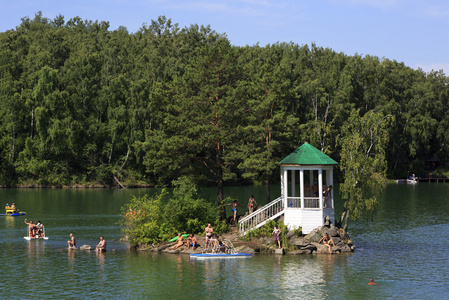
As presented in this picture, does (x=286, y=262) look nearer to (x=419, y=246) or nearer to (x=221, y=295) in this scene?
(x=221, y=295)

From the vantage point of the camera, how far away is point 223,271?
35.0 metres

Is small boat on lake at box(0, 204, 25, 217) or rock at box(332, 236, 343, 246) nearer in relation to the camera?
rock at box(332, 236, 343, 246)

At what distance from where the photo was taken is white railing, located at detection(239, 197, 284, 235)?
141 feet

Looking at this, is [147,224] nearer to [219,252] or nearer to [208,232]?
[208,232]

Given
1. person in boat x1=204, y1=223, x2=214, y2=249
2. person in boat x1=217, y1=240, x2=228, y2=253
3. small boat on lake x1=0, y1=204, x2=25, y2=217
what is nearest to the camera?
person in boat x1=217, y1=240, x2=228, y2=253

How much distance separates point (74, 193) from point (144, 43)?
5604 cm

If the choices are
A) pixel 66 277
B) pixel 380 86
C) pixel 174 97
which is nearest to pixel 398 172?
pixel 380 86

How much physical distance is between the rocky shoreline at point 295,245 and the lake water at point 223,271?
91 centimetres

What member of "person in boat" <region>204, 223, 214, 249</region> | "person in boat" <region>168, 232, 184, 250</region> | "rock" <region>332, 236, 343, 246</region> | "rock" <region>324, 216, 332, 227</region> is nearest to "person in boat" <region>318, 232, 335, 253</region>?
"rock" <region>332, 236, 343, 246</region>

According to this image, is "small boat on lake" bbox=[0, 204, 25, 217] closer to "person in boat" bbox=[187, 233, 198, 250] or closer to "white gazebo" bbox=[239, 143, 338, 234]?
"person in boat" bbox=[187, 233, 198, 250]

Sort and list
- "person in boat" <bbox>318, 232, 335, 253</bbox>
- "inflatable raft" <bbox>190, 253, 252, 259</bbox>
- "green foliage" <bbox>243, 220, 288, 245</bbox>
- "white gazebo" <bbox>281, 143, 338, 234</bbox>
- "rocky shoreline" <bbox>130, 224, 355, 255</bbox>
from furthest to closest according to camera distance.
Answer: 1. "white gazebo" <bbox>281, 143, 338, 234</bbox>
2. "green foliage" <bbox>243, 220, 288, 245</bbox>
3. "person in boat" <bbox>318, 232, 335, 253</bbox>
4. "rocky shoreline" <bbox>130, 224, 355, 255</bbox>
5. "inflatable raft" <bbox>190, 253, 252, 259</bbox>

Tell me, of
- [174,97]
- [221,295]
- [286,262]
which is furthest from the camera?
[174,97]

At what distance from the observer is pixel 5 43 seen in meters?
118

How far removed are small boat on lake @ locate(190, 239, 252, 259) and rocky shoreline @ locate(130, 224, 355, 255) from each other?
1.92ft
